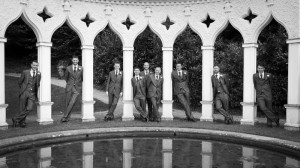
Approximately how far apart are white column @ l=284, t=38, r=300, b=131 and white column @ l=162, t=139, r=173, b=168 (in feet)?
14.9

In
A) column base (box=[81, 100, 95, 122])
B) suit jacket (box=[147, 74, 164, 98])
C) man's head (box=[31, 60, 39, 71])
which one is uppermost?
man's head (box=[31, 60, 39, 71])

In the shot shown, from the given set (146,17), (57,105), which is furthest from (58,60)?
(146,17)

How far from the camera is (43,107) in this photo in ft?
41.8

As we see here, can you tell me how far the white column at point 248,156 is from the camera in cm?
736

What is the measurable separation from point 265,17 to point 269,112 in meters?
3.57

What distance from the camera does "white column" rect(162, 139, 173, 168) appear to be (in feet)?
24.5

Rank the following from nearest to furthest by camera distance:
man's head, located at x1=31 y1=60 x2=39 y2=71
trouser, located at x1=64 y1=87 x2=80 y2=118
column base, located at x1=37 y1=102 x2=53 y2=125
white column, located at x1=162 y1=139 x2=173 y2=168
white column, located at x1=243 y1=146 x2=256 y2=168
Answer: white column, located at x1=243 y1=146 x2=256 y2=168
white column, located at x1=162 y1=139 x2=173 y2=168
man's head, located at x1=31 y1=60 x2=39 y2=71
column base, located at x1=37 y1=102 x2=53 y2=125
trouser, located at x1=64 y1=87 x2=80 y2=118

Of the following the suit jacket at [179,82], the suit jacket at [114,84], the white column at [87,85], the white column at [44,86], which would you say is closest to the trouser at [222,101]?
the suit jacket at [179,82]

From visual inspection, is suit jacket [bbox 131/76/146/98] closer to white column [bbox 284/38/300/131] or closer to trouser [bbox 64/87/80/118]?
trouser [bbox 64/87/80/118]

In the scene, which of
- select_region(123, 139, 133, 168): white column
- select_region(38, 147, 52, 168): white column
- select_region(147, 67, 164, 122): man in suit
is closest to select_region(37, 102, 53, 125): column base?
select_region(38, 147, 52, 168): white column

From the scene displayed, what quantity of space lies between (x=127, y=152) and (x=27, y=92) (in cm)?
520

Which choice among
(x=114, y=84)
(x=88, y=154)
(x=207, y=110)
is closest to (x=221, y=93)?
(x=207, y=110)

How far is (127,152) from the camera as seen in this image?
869 cm

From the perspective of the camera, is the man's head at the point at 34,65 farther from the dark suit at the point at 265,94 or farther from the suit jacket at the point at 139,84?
the dark suit at the point at 265,94
